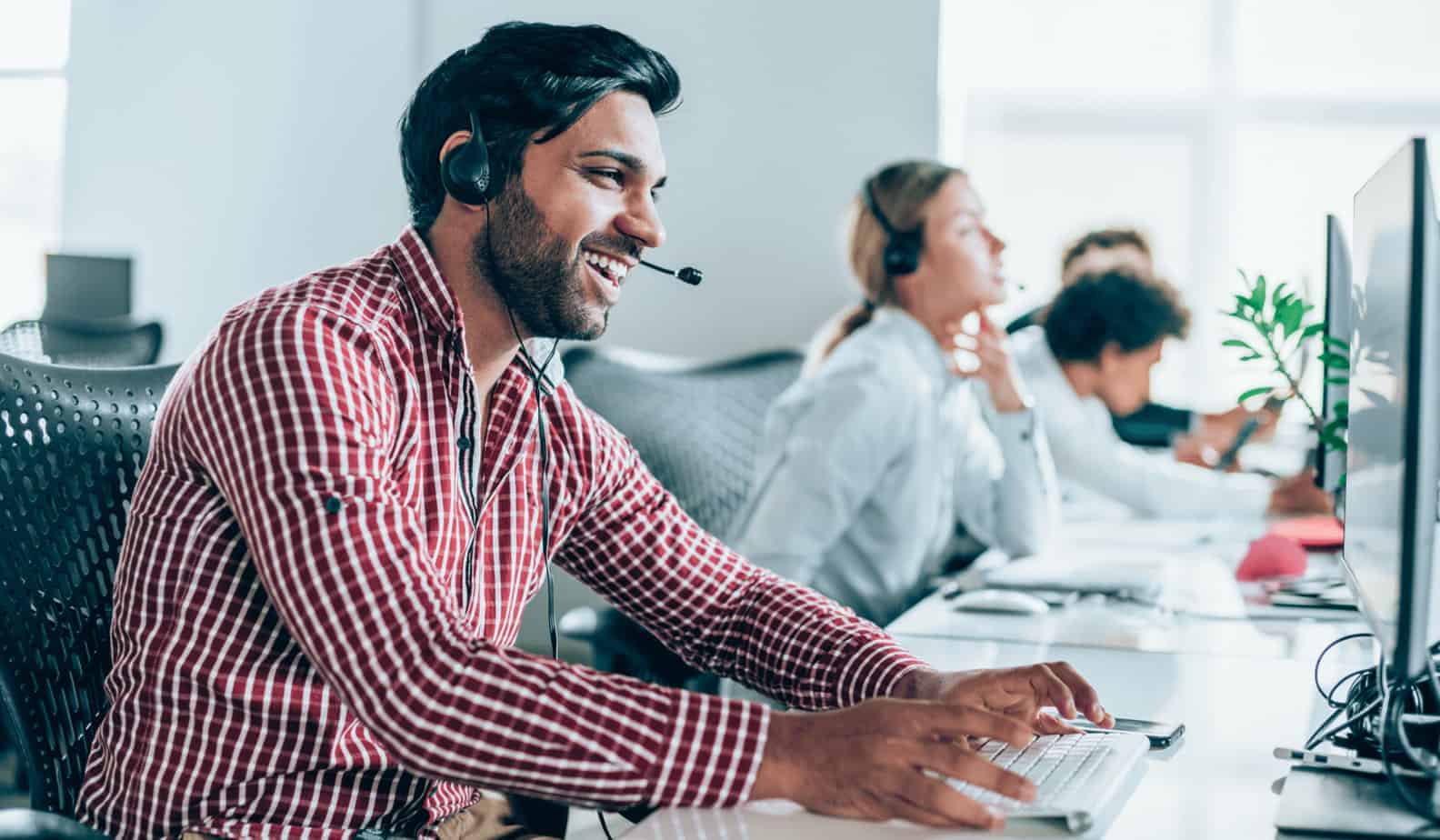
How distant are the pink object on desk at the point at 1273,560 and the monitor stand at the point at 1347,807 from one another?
1090mm

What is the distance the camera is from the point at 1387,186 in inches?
35.7

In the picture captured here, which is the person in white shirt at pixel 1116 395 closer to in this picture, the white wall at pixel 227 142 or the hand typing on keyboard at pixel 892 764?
the white wall at pixel 227 142

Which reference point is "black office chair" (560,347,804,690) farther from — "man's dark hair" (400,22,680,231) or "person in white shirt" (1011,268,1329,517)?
"man's dark hair" (400,22,680,231)

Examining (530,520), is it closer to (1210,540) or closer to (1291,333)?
(1291,333)

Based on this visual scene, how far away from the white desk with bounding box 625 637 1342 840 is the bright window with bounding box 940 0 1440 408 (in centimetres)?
239

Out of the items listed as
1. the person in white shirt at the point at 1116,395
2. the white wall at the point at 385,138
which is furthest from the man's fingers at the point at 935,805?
the person in white shirt at the point at 1116,395

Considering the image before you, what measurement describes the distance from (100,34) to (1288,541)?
2.60 metres

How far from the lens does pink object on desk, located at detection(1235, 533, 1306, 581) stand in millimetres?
1973

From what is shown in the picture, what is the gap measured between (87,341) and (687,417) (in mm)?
922

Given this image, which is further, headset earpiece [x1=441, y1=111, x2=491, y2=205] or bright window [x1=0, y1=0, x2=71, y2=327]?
bright window [x1=0, y1=0, x2=71, y2=327]

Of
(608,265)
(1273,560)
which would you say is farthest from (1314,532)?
(608,265)

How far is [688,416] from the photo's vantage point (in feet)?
7.55

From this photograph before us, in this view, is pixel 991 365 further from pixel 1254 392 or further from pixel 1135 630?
pixel 1254 392

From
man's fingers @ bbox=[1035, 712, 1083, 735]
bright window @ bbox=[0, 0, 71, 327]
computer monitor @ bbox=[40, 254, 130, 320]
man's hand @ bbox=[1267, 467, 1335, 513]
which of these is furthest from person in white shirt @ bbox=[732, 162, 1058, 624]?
bright window @ bbox=[0, 0, 71, 327]
